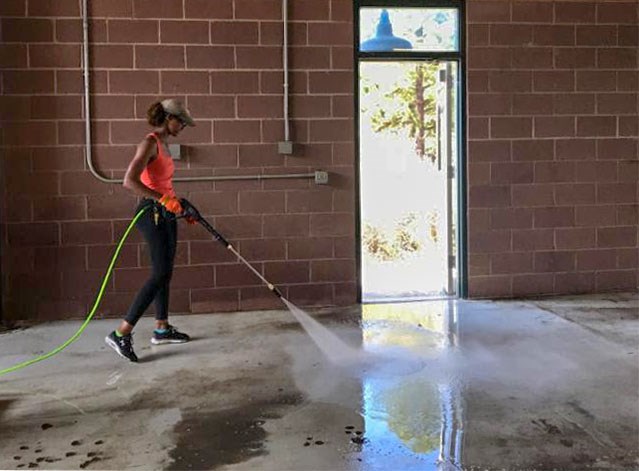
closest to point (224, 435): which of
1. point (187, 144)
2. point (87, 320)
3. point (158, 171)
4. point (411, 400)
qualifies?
point (411, 400)

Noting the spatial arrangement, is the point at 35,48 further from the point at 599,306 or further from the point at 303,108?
the point at 599,306

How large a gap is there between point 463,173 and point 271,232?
5.17ft

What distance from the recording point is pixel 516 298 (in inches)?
224

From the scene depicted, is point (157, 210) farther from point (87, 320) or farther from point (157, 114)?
point (87, 320)

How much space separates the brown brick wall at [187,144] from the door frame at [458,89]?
0.24 feet

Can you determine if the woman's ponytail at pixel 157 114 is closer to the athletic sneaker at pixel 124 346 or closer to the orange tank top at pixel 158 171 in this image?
the orange tank top at pixel 158 171

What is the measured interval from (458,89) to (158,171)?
2591 mm

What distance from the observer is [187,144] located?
5.24 m

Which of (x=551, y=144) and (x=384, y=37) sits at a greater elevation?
(x=384, y=37)

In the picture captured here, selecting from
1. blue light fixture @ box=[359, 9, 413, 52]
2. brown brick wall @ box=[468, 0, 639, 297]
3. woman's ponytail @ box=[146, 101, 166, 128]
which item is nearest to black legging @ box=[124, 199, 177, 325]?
woman's ponytail @ box=[146, 101, 166, 128]

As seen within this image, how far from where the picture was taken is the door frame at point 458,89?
215 inches

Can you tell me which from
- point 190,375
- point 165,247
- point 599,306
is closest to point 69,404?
point 190,375

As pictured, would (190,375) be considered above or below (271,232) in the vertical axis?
below

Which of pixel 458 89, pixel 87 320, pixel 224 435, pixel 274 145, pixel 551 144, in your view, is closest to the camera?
pixel 224 435
